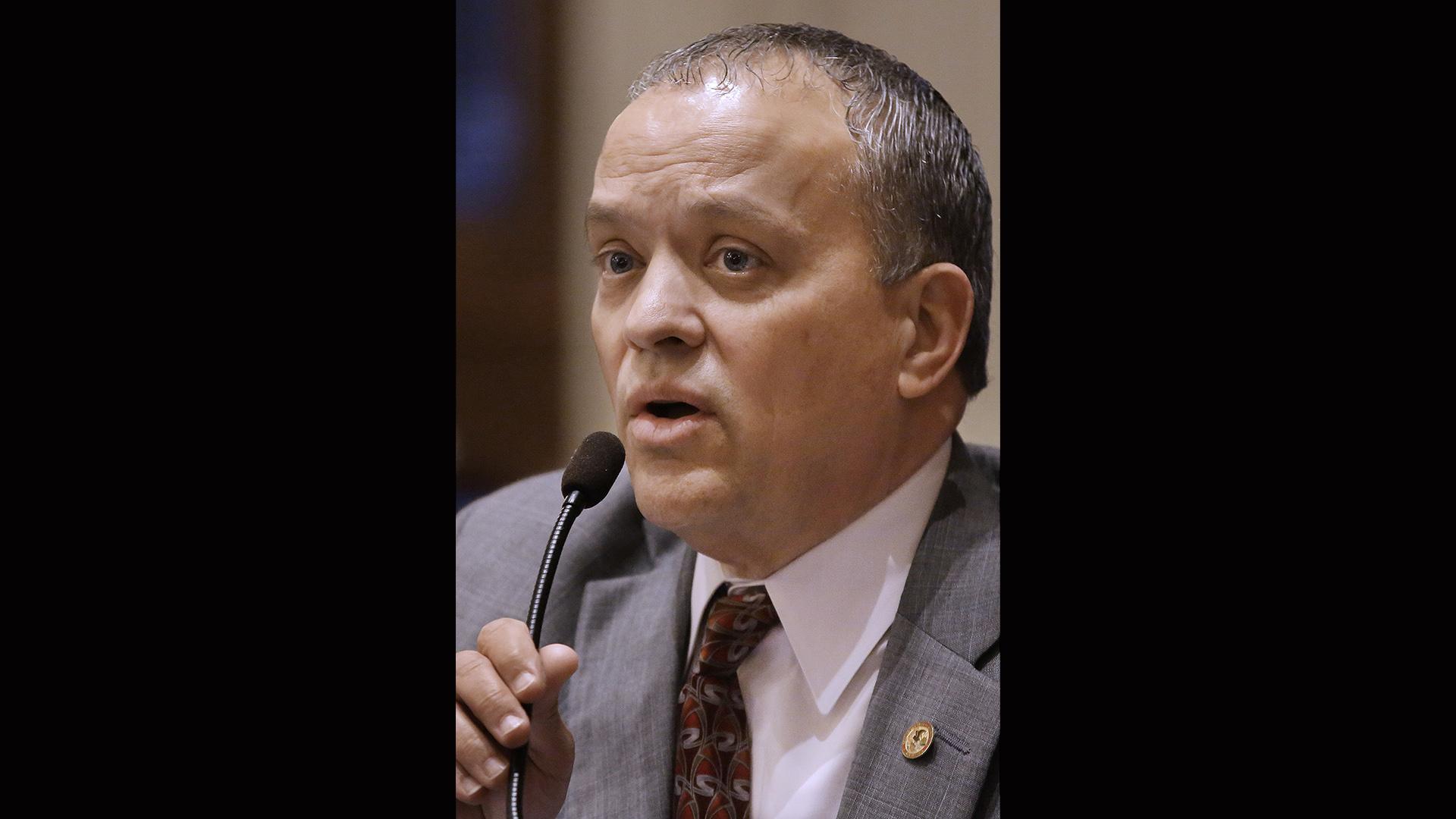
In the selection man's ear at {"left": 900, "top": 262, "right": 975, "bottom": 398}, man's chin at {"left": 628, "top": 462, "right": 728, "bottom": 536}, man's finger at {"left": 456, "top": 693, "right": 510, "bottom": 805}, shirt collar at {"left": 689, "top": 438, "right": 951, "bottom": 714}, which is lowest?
man's finger at {"left": 456, "top": 693, "right": 510, "bottom": 805}

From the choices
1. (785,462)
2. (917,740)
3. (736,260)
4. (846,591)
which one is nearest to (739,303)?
(736,260)

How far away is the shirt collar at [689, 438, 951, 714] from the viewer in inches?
44.9

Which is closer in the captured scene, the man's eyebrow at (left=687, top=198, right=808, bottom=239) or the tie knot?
the man's eyebrow at (left=687, top=198, right=808, bottom=239)

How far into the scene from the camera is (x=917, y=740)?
1090mm

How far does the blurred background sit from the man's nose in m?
0.09

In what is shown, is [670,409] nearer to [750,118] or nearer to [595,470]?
[595,470]

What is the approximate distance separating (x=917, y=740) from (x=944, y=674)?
0.06m

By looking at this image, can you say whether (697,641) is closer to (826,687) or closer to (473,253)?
(826,687)

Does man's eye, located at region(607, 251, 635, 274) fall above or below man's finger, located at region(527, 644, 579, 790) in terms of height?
above

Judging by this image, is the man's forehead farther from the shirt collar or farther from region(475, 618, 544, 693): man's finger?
region(475, 618, 544, 693): man's finger

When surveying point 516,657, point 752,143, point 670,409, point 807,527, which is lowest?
point 516,657

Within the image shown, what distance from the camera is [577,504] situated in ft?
3.69

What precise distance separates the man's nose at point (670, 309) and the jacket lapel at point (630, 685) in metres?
0.25

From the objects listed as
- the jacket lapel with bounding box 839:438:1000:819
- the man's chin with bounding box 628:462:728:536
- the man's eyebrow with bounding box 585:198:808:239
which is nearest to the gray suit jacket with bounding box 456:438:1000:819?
the jacket lapel with bounding box 839:438:1000:819
